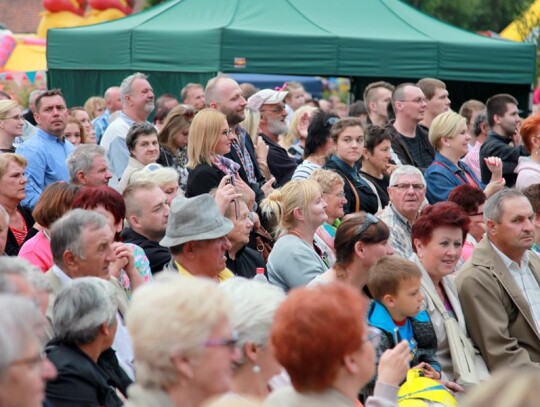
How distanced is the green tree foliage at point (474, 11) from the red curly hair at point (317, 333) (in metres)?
25.6

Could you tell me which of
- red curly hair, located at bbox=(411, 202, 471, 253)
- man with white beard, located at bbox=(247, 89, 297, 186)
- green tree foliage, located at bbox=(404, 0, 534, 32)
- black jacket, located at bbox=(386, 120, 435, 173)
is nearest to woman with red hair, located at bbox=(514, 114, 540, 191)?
black jacket, located at bbox=(386, 120, 435, 173)

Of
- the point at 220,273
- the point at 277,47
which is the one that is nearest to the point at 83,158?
the point at 220,273

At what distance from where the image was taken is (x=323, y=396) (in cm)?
344

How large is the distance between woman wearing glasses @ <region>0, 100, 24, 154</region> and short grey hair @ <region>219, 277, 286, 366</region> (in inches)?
212

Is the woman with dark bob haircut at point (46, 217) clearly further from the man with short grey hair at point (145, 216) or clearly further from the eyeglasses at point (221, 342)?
the eyeglasses at point (221, 342)

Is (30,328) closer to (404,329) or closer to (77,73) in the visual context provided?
(404,329)

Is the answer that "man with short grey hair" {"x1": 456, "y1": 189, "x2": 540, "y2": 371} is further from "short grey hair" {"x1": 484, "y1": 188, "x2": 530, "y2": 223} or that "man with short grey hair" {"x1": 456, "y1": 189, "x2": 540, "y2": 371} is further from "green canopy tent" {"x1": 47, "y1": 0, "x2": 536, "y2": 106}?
"green canopy tent" {"x1": 47, "y1": 0, "x2": 536, "y2": 106}

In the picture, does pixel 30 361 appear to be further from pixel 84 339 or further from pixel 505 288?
pixel 505 288

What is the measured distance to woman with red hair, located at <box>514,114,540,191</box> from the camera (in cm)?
923

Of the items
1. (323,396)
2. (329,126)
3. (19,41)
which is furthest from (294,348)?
(19,41)

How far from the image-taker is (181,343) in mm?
3207

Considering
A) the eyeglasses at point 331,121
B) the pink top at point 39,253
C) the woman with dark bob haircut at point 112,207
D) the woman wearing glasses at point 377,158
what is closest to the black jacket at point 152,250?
the woman with dark bob haircut at point 112,207

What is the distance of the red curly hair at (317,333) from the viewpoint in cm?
335

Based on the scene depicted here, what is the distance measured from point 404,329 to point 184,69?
7.49 m
